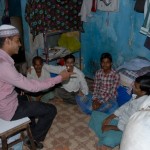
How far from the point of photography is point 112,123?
3367 mm

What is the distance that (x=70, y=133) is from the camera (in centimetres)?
367

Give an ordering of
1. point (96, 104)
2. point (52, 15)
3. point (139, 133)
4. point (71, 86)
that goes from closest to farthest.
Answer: point (139, 133)
point (96, 104)
point (71, 86)
point (52, 15)

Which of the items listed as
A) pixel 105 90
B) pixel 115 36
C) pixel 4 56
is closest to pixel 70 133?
pixel 105 90

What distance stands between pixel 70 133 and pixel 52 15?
6.69 ft

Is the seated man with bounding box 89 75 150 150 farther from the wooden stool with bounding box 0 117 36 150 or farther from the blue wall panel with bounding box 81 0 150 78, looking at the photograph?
the blue wall panel with bounding box 81 0 150 78

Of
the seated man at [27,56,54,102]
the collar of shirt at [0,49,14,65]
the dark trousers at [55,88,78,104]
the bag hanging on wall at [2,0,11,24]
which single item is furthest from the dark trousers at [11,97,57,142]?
the bag hanging on wall at [2,0,11,24]

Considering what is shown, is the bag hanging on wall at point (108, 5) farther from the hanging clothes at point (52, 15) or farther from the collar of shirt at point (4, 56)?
the collar of shirt at point (4, 56)

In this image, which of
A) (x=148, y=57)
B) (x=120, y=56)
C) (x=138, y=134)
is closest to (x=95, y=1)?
(x=120, y=56)

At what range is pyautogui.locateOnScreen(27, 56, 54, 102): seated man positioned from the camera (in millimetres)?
4073

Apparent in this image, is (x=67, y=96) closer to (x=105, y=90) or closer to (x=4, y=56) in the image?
(x=105, y=90)

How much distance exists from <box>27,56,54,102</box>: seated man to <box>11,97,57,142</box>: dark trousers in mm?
894

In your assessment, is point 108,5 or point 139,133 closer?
point 139,133

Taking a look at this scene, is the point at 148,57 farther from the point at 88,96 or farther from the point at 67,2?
the point at 67,2

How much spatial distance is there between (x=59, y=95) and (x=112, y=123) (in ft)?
4.44
